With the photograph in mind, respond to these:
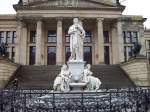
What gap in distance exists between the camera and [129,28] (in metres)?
54.1

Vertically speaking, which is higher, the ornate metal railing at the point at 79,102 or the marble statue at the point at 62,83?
the marble statue at the point at 62,83

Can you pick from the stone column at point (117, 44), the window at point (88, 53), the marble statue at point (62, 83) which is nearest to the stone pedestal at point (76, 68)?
the marble statue at point (62, 83)

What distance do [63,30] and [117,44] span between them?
1157 cm

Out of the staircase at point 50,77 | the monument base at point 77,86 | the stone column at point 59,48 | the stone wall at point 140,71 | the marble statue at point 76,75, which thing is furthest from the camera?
the stone column at point 59,48

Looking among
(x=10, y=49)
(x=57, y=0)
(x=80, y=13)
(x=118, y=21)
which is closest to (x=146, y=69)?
(x=118, y=21)

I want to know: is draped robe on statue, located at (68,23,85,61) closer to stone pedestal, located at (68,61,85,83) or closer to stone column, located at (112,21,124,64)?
stone pedestal, located at (68,61,85,83)

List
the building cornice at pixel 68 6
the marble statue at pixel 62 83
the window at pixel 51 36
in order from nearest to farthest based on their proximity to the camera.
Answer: the marble statue at pixel 62 83, the building cornice at pixel 68 6, the window at pixel 51 36

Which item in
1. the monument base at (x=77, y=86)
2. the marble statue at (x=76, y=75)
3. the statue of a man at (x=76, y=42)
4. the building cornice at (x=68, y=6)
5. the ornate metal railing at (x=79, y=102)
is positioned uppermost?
the building cornice at (x=68, y=6)

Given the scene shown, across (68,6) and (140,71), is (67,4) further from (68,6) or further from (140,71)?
(140,71)

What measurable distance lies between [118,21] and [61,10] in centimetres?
1141

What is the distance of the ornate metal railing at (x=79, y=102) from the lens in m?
10.1

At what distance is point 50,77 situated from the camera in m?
32.8

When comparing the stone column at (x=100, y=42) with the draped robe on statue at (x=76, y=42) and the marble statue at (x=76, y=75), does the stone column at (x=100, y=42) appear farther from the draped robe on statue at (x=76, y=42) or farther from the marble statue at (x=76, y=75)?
the marble statue at (x=76, y=75)

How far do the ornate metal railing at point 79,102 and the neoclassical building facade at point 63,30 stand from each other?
1454 inches
